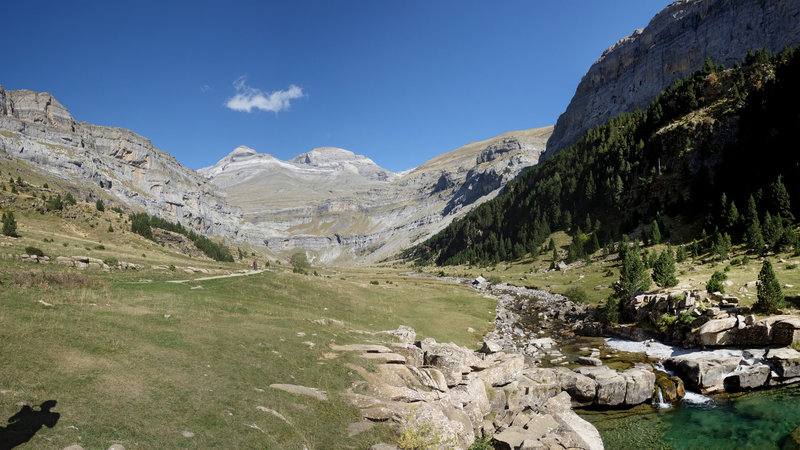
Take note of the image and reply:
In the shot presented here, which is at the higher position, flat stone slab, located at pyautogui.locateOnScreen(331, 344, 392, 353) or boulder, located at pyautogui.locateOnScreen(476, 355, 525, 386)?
flat stone slab, located at pyautogui.locateOnScreen(331, 344, 392, 353)

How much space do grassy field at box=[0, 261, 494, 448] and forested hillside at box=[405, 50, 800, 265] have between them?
231 feet

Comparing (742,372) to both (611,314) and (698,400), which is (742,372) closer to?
(698,400)

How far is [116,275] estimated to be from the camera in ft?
119

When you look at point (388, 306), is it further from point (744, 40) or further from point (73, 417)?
point (744, 40)

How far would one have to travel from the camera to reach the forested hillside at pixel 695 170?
7094cm

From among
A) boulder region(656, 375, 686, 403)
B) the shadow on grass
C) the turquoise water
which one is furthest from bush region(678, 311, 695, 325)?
the shadow on grass

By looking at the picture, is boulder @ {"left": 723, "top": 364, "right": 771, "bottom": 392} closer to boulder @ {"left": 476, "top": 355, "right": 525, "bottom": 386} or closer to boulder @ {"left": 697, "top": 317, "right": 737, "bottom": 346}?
boulder @ {"left": 697, "top": 317, "right": 737, "bottom": 346}

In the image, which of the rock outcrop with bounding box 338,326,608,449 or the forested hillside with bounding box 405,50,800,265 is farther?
the forested hillside with bounding box 405,50,800,265

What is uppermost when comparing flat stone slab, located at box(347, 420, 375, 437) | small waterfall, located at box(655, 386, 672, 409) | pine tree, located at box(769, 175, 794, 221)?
pine tree, located at box(769, 175, 794, 221)

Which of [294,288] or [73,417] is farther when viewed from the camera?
[294,288]

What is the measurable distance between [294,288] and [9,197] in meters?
83.9

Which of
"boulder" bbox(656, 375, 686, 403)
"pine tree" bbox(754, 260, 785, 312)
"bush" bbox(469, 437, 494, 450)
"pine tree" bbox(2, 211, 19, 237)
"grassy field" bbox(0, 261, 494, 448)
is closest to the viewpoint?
"grassy field" bbox(0, 261, 494, 448)

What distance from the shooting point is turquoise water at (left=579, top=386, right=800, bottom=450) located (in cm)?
2041

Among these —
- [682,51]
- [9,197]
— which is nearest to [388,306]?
[9,197]
